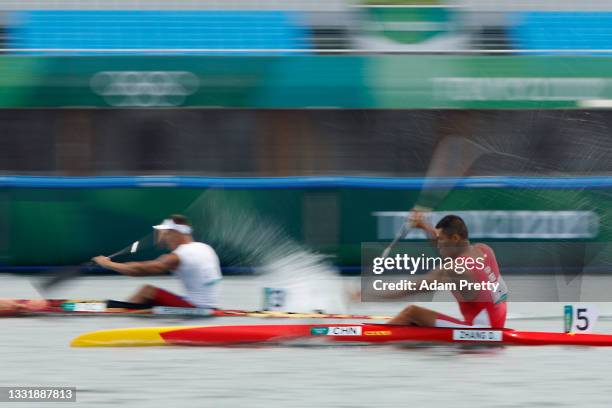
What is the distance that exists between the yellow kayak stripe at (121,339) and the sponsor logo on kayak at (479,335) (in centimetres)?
220

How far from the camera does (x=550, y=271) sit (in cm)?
1440

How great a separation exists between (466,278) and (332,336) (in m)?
1.10

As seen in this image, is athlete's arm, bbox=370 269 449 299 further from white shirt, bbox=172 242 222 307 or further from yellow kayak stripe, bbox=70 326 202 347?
white shirt, bbox=172 242 222 307

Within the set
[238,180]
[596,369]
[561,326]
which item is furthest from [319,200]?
[596,369]

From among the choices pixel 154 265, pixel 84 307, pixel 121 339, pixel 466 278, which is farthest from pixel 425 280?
pixel 84 307

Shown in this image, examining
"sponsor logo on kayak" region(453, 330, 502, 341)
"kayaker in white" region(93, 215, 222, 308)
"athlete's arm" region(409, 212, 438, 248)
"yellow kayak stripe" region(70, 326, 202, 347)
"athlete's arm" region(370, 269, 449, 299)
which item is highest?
"athlete's arm" region(409, 212, 438, 248)

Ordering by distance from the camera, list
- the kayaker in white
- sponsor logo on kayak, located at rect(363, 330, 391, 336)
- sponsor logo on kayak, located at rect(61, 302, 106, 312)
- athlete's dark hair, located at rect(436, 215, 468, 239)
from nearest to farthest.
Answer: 1. athlete's dark hair, located at rect(436, 215, 468, 239)
2. sponsor logo on kayak, located at rect(363, 330, 391, 336)
3. sponsor logo on kayak, located at rect(61, 302, 106, 312)
4. the kayaker in white

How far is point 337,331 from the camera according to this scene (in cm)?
898

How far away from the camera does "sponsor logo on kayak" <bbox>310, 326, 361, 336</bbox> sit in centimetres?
895

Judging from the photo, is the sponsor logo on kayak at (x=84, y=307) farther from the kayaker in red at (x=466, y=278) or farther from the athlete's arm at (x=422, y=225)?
the kayaker in red at (x=466, y=278)

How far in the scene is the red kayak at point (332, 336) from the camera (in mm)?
8820

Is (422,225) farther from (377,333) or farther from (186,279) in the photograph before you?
(186,279)

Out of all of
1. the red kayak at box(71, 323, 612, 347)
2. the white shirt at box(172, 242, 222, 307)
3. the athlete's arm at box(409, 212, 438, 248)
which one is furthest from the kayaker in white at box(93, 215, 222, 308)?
the athlete's arm at box(409, 212, 438, 248)

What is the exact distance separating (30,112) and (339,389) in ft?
33.8
